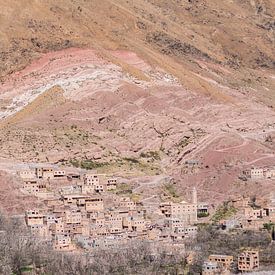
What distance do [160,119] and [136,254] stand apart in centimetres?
3236

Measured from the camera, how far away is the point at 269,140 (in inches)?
4724

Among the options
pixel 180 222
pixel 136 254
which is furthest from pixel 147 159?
Result: pixel 136 254

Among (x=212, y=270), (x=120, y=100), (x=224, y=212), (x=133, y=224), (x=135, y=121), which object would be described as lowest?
(x=212, y=270)

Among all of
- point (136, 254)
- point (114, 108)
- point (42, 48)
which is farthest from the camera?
point (42, 48)

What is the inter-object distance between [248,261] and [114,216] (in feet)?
44.0

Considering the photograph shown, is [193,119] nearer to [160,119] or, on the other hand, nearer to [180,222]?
[160,119]

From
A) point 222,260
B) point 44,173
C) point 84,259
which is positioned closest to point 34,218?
point 84,259

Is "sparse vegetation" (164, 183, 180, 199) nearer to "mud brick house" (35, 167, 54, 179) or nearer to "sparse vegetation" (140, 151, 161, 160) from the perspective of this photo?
"sparse vegetation" (140, 151, 161, 160)

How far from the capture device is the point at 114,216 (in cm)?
9975

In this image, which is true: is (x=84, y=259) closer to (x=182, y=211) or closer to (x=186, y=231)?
(x=186, y=231)

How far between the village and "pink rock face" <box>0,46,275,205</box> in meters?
4.17

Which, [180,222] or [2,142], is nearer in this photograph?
[180,222]

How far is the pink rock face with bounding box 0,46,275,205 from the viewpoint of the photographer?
11281 cm

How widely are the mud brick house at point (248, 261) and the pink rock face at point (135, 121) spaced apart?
1498 cm
